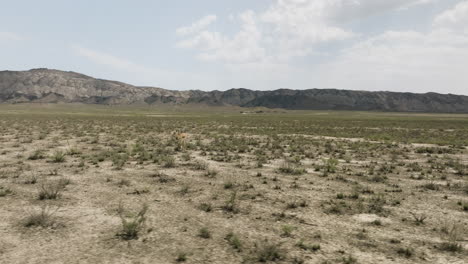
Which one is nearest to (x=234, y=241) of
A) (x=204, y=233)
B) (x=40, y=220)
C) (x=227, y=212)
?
(x=204, y=233)

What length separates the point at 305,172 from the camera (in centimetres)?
1535

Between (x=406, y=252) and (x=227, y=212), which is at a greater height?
(x=406, y=252)

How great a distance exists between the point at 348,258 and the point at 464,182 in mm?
10301

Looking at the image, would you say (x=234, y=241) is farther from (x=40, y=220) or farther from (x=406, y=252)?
(x=40, y=220)

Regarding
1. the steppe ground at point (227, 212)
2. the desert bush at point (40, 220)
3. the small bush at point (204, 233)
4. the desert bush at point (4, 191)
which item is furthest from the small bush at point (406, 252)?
the desert bush at point (4, 191)

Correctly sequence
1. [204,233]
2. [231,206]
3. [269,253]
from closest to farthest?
[269,253]
[204,233]
[231,206]

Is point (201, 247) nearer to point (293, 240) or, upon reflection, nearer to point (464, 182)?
point (293, 240)

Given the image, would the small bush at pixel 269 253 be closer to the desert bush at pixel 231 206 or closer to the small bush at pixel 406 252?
the small bush at pixel 406 252

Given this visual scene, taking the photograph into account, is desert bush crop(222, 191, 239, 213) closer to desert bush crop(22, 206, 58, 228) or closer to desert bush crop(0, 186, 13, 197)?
desert bush crop(22, 206, 58, 228)

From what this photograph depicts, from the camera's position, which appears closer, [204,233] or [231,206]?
[204,233]

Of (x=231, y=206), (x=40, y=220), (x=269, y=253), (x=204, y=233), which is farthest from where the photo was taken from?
(x=231, y=206)

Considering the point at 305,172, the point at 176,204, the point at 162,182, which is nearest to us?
the point at 176,204

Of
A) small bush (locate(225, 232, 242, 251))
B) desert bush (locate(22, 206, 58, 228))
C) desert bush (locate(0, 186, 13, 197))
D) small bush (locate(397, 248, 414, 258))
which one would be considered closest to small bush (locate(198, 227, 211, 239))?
small bush (locate(225, 232, 242, 251))

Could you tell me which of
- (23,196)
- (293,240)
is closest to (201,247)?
(293,240)
